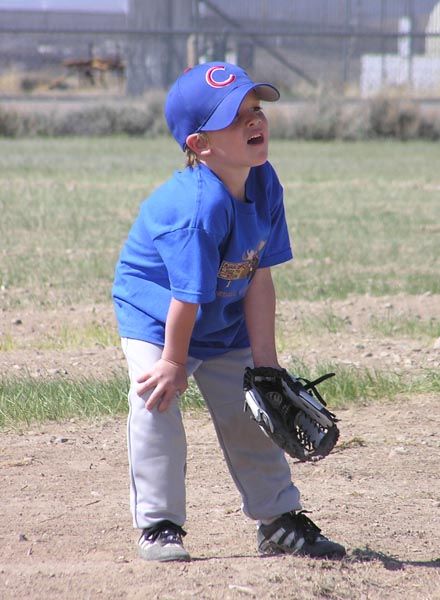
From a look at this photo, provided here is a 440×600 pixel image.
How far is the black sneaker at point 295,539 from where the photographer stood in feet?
11.5

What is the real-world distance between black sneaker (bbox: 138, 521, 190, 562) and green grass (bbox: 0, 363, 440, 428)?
67.6 inches

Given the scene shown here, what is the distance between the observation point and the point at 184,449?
3436 mm

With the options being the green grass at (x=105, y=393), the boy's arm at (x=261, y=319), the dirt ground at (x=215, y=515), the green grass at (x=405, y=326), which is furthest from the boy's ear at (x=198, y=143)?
the green grass at (x=405, y=326)

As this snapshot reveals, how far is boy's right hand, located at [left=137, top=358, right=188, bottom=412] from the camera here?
10.9 feet

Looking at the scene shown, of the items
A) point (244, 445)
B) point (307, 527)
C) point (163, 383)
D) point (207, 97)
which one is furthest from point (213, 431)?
point (207, 97)

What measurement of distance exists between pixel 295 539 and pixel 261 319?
0.71 meters

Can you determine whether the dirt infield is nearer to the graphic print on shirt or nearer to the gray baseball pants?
the gray baseball pants

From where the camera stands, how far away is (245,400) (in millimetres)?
3516

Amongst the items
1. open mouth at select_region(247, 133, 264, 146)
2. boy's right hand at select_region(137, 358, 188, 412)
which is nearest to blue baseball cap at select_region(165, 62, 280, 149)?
open mouth at select_region(247, 133, 264, 146)

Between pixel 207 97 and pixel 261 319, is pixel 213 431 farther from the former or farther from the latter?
pixel 207 97

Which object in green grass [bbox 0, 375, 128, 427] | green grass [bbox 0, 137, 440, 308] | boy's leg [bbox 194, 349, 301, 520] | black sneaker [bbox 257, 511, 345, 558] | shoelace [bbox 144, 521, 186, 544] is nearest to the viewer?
shoelace [bbox 144, 521, 186, 544]

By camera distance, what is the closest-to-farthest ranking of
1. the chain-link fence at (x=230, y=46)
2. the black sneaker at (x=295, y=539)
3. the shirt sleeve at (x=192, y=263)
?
the shirt sleeve at (x=192, y=263)
the black sneaker at (x=295, y=539)
the chain-link fence at (x=230, y=46)

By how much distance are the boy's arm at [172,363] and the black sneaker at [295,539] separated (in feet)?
1.94

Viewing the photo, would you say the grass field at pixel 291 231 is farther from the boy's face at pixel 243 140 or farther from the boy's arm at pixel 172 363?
the boy's face at pixel 243 140
